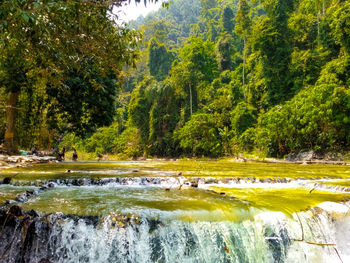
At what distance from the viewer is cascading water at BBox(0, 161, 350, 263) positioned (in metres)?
3.99

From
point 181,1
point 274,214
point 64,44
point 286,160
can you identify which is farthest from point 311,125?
point 181,1

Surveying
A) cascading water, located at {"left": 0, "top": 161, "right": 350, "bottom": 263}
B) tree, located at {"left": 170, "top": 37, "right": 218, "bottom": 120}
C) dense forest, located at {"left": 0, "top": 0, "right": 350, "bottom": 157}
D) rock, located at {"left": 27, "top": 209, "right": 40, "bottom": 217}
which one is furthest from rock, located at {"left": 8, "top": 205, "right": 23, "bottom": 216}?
tree, located at {"left": 170, "top": 37, "right": 218, "bottom": 120}

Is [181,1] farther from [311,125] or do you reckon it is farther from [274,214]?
[274,214]

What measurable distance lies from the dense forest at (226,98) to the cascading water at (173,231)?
2.89 metres

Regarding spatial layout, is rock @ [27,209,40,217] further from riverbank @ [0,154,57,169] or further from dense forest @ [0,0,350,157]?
riverbank @ [0,154,57,169]

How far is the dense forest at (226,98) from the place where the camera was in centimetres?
1567

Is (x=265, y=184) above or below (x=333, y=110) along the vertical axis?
below

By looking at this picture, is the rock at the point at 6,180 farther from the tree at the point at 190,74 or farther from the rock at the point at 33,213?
Result: the tree at the point at 190,74

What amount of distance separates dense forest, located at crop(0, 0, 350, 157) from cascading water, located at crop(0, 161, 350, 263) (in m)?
2.89

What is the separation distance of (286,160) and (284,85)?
7.96 meters

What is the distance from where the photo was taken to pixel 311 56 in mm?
20906

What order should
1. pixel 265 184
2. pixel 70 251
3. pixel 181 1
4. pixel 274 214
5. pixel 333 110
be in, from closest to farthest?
pixel 70 251 < pixel 274 214 < pixel 265 184 < pixel 333 110 < pixel 181 1

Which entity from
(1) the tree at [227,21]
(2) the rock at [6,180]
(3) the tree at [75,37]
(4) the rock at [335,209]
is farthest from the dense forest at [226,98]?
(1) the tree at [227,21]

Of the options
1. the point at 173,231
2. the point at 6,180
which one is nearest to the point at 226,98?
the point at 6,180
